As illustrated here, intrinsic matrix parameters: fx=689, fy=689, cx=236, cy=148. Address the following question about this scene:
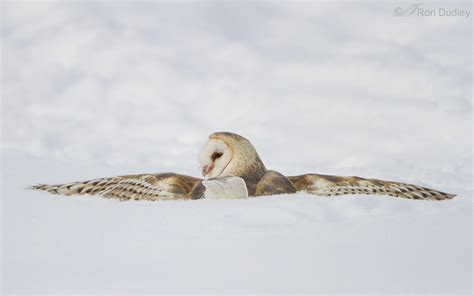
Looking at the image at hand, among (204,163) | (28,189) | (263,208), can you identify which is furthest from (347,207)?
(28,189)

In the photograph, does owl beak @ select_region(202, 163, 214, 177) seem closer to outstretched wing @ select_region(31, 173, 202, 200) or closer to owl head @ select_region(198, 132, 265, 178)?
owl head @ select_region(198, 132, 265, 178)

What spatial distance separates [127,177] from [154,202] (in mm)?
525

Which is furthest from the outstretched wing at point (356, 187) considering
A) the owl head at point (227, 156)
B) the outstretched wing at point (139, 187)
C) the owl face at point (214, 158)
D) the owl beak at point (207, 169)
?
the outstretched wing at point (139, 187)

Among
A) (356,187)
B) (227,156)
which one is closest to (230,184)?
(227,156)

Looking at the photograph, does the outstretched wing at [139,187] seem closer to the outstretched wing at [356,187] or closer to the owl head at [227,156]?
the owl head at [227,156]

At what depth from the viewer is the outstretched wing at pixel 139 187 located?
20.3 feet

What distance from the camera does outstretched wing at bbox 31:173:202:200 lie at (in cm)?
619

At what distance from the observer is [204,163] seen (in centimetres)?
648

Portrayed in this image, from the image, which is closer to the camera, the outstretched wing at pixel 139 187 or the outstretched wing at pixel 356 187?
the outstretched wing at pixel 139 187

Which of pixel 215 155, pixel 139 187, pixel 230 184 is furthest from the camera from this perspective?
pixel 215 155

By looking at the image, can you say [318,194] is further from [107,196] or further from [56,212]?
[56,212]

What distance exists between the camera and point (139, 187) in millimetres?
6316

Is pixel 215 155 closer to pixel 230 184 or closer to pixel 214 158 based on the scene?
pixel 214 158

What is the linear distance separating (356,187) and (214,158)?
1.35 m
